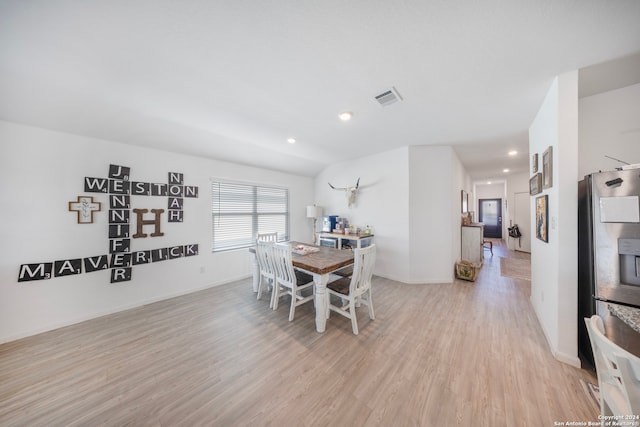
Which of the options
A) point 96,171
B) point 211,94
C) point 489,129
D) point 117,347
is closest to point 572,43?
point 489,129

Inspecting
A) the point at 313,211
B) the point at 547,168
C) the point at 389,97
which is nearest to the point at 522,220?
the point at 547,168

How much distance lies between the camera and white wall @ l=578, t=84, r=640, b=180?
73.9 inches

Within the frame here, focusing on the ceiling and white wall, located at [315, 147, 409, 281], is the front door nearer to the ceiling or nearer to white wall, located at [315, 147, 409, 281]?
the ceiling

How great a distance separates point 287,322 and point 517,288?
3929 mm

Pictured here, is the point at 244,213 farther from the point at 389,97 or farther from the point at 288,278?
the point at 389,97

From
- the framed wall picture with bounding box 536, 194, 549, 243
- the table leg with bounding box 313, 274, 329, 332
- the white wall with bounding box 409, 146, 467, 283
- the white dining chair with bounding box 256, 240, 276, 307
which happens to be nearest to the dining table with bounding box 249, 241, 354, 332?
the table leg with bounding box 313, 274, 329, 332

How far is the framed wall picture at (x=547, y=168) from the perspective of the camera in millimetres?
1890

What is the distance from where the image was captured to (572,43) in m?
1.43

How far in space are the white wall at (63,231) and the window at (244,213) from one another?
1.63ft

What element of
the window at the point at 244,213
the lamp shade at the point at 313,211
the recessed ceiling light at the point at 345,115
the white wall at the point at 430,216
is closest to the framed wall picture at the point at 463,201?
the white wall at the point at 430,216

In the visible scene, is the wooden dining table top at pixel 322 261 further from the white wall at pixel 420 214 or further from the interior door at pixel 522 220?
the interior door at pixel 522 220

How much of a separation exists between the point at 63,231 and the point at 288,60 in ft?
11.0

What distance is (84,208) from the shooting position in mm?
2531

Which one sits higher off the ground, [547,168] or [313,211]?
[547,168]
